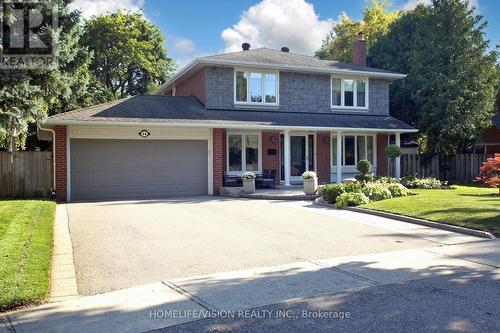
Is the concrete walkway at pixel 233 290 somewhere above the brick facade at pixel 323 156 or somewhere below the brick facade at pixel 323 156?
below

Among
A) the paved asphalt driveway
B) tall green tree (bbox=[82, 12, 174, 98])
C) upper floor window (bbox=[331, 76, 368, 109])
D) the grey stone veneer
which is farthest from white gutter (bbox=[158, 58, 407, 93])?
tall green tree (bbox=[82, 12, 174, 98])

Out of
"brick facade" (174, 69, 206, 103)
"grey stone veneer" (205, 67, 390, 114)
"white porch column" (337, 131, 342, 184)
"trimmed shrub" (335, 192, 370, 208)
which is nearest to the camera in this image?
"trimmed shrub" (335, 192, 370, 208)

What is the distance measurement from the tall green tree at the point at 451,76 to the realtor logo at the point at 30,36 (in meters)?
20.4

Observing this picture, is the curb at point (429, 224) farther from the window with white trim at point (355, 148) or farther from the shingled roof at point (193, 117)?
the window with white trim at point (355, 148)

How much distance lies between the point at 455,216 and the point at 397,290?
21.1ft

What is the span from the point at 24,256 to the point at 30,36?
6040 mm

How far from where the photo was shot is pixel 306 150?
2278cm

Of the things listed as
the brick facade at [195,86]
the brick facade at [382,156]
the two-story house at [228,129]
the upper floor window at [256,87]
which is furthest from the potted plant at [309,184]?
the brick facade at [382,156]

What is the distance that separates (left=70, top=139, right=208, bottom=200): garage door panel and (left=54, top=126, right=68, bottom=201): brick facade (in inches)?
14.5

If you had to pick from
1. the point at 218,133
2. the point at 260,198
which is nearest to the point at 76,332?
the point at 260,198

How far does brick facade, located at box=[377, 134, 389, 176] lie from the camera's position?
24469 millimetres

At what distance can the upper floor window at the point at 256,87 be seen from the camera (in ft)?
70.8

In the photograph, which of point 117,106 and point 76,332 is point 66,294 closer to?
point 76,332

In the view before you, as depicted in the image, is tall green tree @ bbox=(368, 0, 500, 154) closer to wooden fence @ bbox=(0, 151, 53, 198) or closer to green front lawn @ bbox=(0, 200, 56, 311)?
wooden fence @ bbox=(0, 151, 53, 198)
